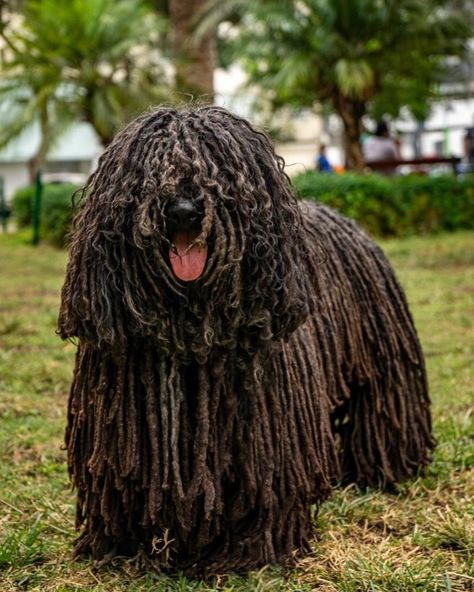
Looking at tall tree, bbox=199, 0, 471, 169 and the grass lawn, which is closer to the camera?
the grass lawn

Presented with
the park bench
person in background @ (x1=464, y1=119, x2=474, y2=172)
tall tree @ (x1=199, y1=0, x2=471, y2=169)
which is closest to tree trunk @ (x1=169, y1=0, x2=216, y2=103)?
tall tree @ (x1=199, y1=0, x2=471, y2=169)

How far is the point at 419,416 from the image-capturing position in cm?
438

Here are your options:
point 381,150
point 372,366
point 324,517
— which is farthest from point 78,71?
point 324,517

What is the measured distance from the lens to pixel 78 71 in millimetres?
18797

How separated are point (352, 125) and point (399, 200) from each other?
2616mm

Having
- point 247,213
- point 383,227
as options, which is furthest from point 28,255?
point 247,213

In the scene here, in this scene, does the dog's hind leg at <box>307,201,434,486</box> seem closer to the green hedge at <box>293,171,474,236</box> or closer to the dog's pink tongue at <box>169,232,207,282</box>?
the dog's pink tongue at <box>169,232,207,282</box>

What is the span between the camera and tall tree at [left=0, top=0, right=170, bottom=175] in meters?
18.2

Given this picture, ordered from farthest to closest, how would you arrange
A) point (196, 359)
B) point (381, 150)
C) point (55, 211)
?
point (381, 150), point (55, 211), point (196, 359)

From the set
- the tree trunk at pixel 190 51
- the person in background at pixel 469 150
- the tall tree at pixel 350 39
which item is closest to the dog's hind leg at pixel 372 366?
the tree trunk at pixel 190 51

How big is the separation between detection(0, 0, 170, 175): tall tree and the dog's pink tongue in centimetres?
1481

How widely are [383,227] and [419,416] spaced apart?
1225cm

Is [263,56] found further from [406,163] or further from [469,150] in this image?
[469,150]

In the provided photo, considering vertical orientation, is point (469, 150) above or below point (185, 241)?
above
